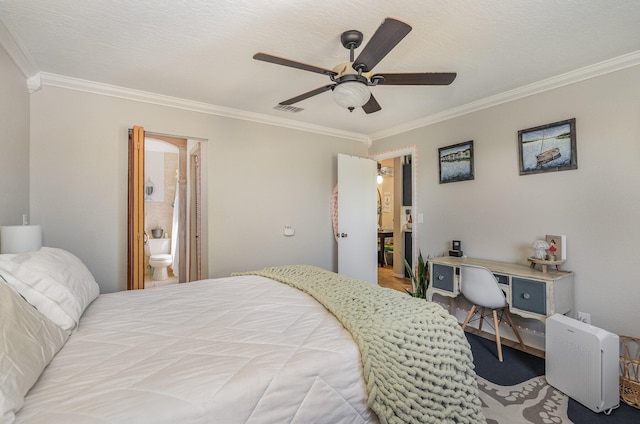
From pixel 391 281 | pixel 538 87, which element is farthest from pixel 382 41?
pixel 391 281

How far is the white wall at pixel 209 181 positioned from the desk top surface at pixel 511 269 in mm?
1596

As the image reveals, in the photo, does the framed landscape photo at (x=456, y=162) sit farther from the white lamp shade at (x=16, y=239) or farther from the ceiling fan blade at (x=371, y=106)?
the white lamp shade at (x=16, y=239)

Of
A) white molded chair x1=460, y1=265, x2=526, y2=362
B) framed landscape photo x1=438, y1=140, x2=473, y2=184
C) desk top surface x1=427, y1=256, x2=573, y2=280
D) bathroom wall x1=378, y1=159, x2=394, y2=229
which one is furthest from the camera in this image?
bathroom wall x1=378, y1=159, x2=394, y2=229

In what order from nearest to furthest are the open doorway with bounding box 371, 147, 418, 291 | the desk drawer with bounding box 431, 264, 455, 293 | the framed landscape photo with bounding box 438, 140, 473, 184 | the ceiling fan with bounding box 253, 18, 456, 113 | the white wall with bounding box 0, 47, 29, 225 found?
the ceiling fan with bounding box 253, 18, 456, 113 < the white wall with bounding box 0, 47, 29, 225 < the desk drawer with bounding box 431, 264, 455, 293 < the framed landscape photo with bounding box 438, 140, 473, 184 < the open doorway with bounding box 371, 147, 418, 291

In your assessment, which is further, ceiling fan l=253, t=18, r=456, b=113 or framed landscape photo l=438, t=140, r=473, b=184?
framed landscape photo l=438, t=140, r=473, b=184

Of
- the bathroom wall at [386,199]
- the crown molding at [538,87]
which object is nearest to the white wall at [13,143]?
the crown molding at [538,87]

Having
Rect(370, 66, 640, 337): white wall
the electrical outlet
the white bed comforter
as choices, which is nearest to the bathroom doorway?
the white bed comforter

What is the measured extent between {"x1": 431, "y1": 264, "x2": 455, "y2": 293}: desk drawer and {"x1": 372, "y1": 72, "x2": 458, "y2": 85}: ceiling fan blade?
1796 mm

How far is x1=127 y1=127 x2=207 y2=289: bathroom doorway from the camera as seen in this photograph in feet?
7.91

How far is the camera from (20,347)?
84cm

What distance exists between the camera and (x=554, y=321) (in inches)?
80.6

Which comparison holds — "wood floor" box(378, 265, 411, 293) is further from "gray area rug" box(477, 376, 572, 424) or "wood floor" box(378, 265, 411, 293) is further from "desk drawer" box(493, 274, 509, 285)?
"gray area rug" box(477, 376, 572, 424)

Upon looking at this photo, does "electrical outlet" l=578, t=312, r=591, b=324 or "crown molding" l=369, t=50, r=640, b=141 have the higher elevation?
"crown molding" l=369, t=50, r=640, b=141

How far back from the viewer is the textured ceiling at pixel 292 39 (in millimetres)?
1623
